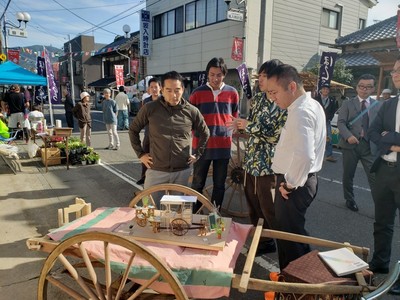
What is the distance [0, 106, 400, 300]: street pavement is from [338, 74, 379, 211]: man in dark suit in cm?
53

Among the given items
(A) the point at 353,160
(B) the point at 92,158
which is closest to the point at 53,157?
(B) the point at 92,158

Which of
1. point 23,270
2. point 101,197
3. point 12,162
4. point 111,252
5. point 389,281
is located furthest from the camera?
point 12,162

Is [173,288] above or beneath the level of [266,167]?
beneath

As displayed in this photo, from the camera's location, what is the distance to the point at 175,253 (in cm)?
190

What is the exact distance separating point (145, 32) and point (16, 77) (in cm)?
1330

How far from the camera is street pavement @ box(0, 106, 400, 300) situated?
296 centimetres

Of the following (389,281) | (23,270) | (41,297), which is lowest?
(23,270)

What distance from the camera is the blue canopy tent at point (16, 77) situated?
8.47 m

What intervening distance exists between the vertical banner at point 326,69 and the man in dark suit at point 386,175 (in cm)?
677

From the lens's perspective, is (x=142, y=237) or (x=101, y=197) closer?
(x=142, y=237)

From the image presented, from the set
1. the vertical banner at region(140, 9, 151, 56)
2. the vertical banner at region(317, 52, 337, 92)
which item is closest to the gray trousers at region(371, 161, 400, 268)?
the vertical banner at region(317, 52, 337, 92)

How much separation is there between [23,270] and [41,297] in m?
1.20

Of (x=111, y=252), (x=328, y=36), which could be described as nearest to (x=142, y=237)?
(x=111, y=252)

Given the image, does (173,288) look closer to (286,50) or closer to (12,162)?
(12,162)
